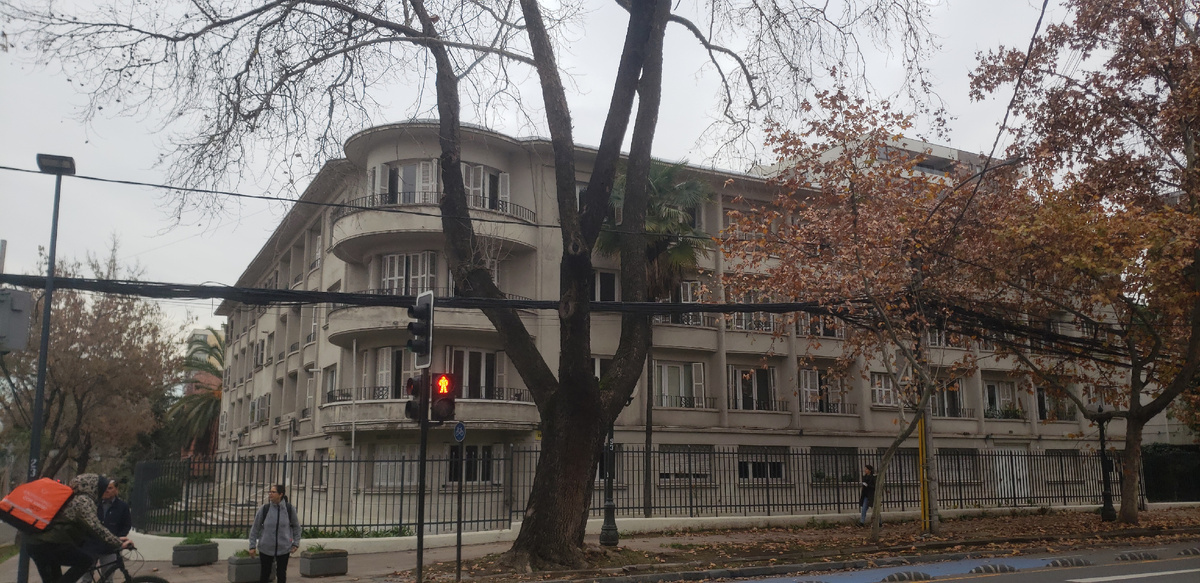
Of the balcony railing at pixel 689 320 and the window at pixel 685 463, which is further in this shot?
the balcony railing at pixel 689 320

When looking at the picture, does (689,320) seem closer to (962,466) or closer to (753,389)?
(753,389)

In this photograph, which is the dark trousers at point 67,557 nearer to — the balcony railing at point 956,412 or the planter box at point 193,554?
the planter box at point 193,554

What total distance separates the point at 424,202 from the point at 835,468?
44.3 feet

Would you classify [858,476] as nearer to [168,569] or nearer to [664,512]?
[664,512]

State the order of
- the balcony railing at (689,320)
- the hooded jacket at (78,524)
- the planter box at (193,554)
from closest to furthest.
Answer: the hooded jacket at (78,524) < the planter box at (193,554) < the balcony railing at (689,320)

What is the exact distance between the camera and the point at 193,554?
51.4ft

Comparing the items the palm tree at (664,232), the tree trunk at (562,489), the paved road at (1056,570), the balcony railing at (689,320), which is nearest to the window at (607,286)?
the balcony railing at (689,320)

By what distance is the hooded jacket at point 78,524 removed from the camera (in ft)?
25.9

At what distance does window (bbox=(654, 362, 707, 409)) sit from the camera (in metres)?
29.8

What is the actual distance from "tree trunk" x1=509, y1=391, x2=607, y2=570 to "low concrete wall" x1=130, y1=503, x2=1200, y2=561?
14.8 ft

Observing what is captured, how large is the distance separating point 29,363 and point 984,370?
34.3 meters

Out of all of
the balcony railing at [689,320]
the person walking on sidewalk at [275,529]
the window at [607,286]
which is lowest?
the person walking on sidewalk at [275,529]

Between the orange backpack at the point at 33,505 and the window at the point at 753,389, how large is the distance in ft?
81.8

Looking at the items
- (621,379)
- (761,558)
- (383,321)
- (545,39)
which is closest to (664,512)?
(761,558)
